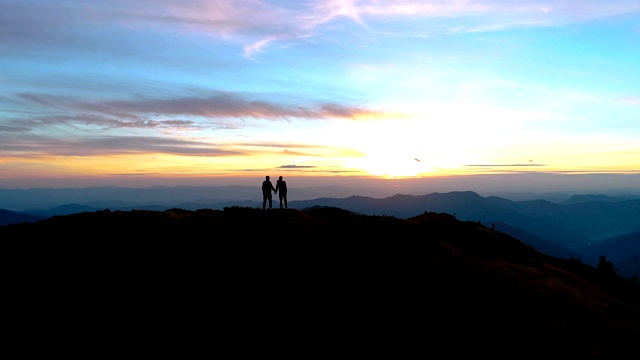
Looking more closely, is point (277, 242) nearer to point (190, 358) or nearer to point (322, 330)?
point (322, 330)

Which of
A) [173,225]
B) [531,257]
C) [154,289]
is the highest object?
[173,225]

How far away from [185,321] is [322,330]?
21.5 feet

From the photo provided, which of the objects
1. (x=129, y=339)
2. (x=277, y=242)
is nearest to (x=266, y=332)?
(x=129, y=339)

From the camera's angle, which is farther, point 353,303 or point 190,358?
point 353,303

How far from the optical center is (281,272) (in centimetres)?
2188

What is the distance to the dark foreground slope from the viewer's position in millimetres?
17016

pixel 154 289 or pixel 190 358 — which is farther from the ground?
pixel 154 289

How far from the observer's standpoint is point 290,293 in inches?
791

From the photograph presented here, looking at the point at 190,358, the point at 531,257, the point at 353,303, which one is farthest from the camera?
the point at 531,257

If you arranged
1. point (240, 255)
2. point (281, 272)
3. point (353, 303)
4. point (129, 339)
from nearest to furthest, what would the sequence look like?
point (129, 339) < point (353, 303) < point (281, 272) < point (240, 255)

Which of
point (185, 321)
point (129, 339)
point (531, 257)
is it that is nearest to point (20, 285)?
point (129, 339)

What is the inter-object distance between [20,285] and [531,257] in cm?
3834

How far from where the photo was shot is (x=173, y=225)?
27.5 meters

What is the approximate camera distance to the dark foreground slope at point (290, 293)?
1702cm
